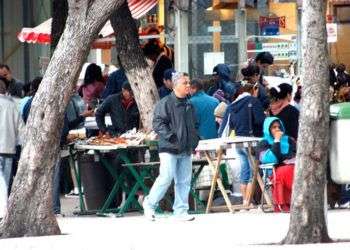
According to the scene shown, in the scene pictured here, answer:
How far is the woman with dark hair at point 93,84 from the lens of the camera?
20547 mm

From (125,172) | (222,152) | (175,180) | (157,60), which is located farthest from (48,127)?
(157,60)

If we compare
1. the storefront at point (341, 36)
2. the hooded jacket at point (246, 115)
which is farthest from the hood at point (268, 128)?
the storefront at point (341, 36)

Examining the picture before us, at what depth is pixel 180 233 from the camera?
1431cm

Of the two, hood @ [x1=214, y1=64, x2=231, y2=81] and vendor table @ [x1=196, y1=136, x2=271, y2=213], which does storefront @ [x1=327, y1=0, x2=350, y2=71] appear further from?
vendor table @ [x1=196, y1=136, x2=271, y2=213]

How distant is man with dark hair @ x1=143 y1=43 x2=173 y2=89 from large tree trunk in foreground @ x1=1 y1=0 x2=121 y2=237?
4875 mm

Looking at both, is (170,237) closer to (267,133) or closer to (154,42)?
(267,133)

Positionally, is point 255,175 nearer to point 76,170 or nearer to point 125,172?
point 125,172

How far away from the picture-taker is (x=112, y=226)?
15445 mm

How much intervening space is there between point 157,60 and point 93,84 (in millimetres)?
2020

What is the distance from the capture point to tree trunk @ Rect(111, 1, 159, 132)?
1702cm

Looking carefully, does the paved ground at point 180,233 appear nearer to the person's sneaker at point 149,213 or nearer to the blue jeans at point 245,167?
the person's sneaker at point 149,213

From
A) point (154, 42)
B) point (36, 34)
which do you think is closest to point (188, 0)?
point (36, 34)

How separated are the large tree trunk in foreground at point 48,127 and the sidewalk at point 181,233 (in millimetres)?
271

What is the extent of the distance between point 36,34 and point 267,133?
11978 millimetres
